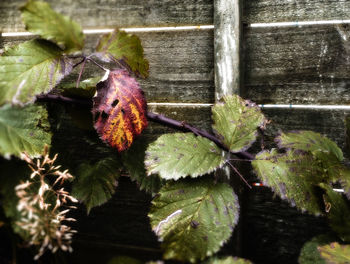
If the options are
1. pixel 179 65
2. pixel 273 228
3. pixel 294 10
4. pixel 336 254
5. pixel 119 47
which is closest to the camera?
pixel 336 254

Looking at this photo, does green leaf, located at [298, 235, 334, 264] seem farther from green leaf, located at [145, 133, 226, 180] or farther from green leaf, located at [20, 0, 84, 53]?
green leaf, located at [20, 0, 84, 53]

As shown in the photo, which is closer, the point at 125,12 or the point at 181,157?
the point at 181,157

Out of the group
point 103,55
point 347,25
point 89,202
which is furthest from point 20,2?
point 347,25

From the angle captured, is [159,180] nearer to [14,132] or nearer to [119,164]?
[119,164]

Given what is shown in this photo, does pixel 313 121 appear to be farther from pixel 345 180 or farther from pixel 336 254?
pixel 336 254

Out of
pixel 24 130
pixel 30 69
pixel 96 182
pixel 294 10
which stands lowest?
pixel 96 182

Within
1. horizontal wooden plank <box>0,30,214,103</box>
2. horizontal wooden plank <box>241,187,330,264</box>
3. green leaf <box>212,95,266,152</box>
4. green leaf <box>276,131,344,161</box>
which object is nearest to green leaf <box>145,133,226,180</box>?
green leaf <box>212,95,266,152</box>

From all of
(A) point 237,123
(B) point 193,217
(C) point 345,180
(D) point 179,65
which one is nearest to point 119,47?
(D) point 179,65
